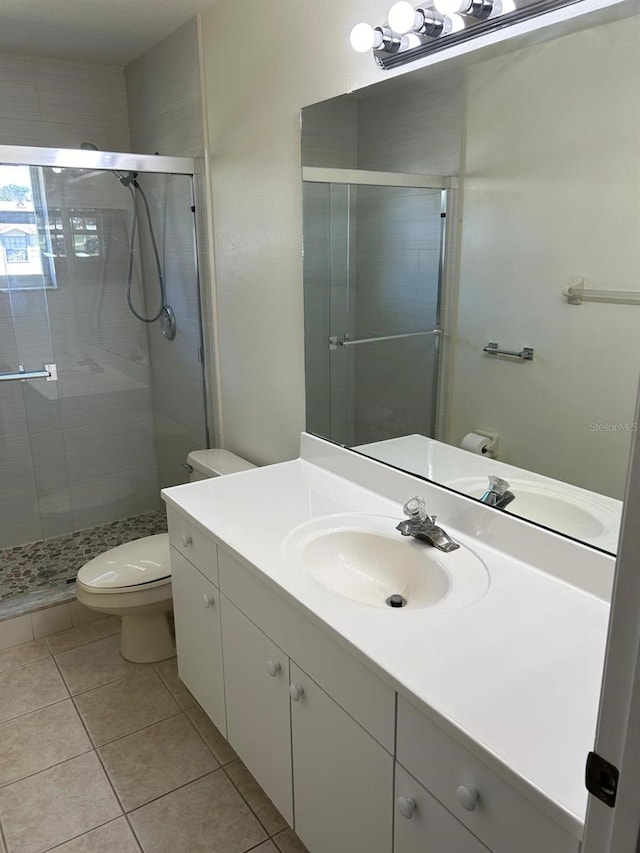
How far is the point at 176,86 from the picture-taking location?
2758mm

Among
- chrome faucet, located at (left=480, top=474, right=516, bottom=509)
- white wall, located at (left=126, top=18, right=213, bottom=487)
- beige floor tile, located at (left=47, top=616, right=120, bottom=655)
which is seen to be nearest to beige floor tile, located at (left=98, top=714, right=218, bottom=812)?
beige floor tile, located at (left=47, top=616, right=120, bottom=655)

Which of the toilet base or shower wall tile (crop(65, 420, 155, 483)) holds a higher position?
shower wall tile (crop(65, 420, 155, 483))

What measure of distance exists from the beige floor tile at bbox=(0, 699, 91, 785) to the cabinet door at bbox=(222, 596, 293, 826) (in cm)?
62

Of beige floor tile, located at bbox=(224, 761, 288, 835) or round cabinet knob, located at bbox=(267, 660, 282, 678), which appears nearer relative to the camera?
round cabinet knob, located at bbox=(267, 660, 282, 678)

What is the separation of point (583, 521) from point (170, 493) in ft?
3.88

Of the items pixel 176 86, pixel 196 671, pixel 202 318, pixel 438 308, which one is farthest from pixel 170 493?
pixel 176 86

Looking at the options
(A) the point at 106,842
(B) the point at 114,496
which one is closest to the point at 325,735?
(A) the point at 106,842

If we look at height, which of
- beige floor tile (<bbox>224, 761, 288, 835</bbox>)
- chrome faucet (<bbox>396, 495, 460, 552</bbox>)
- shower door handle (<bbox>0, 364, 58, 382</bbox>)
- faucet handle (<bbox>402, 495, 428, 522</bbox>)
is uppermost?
shower door handle (<bbox>0, 364, 58, 382</bbox>)

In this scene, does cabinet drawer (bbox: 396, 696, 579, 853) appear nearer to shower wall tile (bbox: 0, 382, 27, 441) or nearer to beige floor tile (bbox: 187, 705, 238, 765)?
beige floor tile (bbox: 187, 705, 238, 765)

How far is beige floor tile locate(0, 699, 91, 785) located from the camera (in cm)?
201

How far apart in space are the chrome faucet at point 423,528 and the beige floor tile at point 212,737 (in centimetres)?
94

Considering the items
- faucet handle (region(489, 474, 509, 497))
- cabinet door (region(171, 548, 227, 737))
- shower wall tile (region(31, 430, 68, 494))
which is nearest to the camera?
faucet handle (region(489, 474, 509, 497))

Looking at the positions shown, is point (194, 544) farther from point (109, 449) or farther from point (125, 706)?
point (109, 449)

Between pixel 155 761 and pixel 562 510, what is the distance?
149cm
